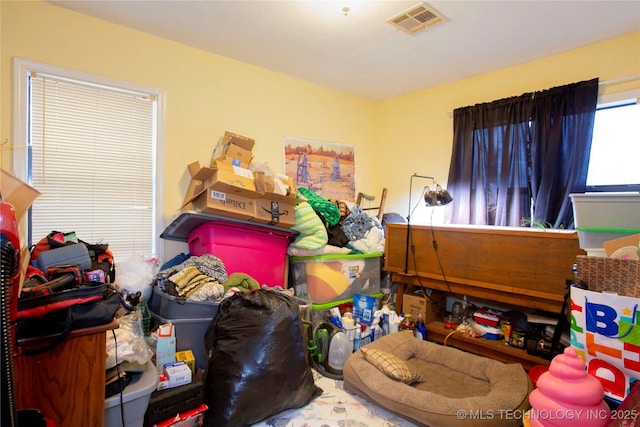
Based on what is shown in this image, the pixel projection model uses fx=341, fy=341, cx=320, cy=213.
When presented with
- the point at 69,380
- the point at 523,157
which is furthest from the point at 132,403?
the point at 523,157

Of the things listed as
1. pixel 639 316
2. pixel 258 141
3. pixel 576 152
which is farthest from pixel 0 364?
pixel 576 152

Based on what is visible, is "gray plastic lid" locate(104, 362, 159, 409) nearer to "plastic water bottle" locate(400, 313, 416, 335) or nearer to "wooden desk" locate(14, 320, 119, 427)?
"wooden desk" locate(14, 320, 119, 427)

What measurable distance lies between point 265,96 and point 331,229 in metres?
1.35

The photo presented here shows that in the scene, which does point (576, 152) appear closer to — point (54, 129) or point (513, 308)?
point (513, 308)

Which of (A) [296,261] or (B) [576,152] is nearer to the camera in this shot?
(B) [576,152]

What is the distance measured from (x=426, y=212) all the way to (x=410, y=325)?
1.26 metres

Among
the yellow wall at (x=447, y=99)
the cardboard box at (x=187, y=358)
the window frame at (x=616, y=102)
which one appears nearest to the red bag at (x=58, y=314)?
the cardboard box at (x=187, y=358)

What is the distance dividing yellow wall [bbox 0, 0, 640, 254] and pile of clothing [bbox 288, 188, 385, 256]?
69cm

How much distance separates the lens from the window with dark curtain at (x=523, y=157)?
2.51 meters

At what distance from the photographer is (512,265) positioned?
7.40 feet

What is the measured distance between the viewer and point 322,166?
11.5ft

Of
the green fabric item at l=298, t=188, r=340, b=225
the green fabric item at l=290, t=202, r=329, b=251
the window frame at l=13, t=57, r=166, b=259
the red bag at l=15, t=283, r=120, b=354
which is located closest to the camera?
the red bag at l=15, t=283, r=120, b=354

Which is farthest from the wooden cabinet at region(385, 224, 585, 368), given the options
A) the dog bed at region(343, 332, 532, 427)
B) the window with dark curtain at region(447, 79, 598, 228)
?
the window with dark curtain at region(447, 79, 598, 228)

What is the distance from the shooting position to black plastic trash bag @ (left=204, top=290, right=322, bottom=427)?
5.27 feet
